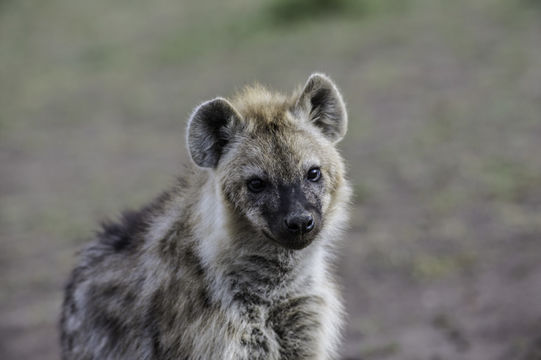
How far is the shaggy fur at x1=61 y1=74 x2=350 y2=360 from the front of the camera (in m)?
2.86

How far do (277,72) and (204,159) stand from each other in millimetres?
6305

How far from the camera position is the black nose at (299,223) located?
2.71 metres

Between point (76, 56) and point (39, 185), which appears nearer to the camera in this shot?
point (39, 185)

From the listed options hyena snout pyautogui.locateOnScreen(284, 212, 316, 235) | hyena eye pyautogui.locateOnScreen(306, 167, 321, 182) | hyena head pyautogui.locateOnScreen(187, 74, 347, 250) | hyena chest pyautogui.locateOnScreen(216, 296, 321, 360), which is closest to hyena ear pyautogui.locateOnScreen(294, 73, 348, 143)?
hyena head pyautogui.locateOnScreen(187, 74, 347, 250)

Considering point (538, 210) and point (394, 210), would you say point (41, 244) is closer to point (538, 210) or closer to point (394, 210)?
point (394, 210)

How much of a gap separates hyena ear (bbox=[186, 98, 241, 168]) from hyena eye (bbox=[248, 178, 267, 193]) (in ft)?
0.70

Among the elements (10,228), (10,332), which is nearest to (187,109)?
(10,228)

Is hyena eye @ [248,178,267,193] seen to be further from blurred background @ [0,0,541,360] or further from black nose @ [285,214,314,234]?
blurred background @ [0,0,541,360]

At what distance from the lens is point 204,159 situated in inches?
118

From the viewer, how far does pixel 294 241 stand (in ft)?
9.08

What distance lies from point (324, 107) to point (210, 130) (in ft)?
1.70

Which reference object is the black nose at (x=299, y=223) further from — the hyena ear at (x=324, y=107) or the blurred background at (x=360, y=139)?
the blurred background at (x=360, y=139)

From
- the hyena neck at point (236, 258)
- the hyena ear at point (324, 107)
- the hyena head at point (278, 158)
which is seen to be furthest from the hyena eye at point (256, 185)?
the hyena ear at point (324, 107)

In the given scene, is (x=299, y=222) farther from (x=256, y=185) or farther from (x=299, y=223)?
(x=256, y=185)
